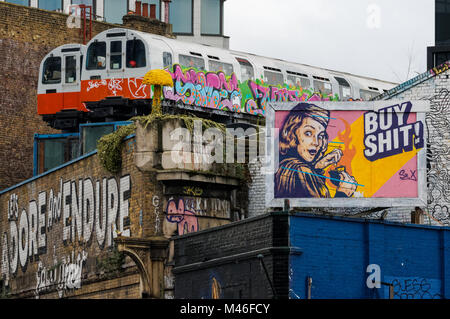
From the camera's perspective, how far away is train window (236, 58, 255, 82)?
4081 centimetres

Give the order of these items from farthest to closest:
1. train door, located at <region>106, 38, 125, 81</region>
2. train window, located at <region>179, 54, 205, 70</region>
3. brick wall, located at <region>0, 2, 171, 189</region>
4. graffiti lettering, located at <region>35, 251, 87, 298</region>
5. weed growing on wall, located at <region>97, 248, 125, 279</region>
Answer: brick wall, located at <region>0, 2, 171, 189</region> < train window, located at <region>179, 54, 205, 70</region> < train door, located at <region>106, 38, 125, 81</region> < graffiti lettering, located at <region>35, 251, 87, 298</region> < weed growing on wall, located at <region>97, 248, 125, 279</region>

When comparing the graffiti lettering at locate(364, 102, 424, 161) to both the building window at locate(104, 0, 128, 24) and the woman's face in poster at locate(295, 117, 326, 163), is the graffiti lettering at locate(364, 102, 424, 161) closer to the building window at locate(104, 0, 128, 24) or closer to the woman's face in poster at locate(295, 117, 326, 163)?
the woman's face in poster at locate(295, 117, 326, 163)

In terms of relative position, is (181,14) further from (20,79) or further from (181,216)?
(181,216)

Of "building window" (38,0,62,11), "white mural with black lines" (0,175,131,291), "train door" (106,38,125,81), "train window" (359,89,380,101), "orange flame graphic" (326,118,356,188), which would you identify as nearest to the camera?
"orange flame graphic" (326,118,356,188)

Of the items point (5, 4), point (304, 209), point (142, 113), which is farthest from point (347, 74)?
point (304, 209)

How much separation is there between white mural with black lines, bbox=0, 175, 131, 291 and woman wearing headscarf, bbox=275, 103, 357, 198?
15.5ft

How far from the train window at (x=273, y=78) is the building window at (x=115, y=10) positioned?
707 inches

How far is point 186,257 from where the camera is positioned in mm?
27703

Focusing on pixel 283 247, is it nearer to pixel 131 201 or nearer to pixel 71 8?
pixel 131 201

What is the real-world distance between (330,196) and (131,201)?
18.1 ft

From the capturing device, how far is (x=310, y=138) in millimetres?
27797

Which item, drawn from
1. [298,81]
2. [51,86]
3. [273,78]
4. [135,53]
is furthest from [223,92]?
[51,86]

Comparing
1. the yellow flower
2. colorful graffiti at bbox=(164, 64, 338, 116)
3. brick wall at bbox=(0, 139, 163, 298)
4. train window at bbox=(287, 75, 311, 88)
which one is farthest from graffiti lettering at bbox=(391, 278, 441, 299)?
train window at bbox=(287, 75, 311, 88)

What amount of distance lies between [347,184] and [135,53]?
12.7 metres
